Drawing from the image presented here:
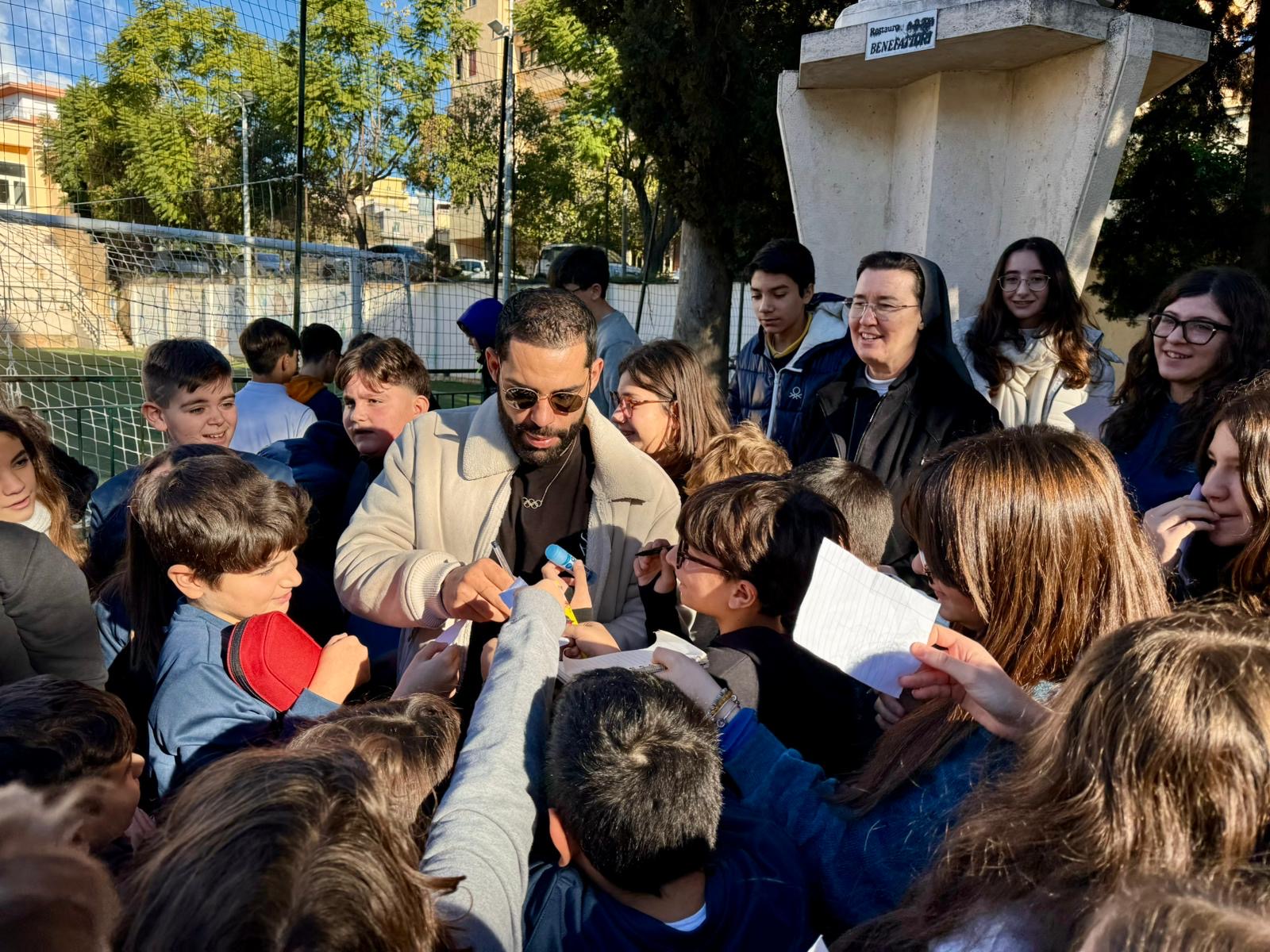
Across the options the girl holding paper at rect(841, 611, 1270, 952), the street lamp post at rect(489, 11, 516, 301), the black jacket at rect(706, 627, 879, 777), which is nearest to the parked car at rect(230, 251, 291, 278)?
the street lamp post at rect(489, 11, 516, 301)

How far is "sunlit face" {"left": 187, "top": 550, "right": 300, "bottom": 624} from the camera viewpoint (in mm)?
2420

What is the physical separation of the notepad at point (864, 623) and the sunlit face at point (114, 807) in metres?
1.24

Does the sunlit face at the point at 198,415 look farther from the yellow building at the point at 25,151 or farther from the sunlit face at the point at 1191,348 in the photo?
the yellow building at the point at 25,151

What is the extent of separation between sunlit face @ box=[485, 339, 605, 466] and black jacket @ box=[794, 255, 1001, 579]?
52.7 inches

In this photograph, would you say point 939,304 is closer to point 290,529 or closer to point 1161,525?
point 1161,525

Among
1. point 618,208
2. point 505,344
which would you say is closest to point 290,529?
point 505,344

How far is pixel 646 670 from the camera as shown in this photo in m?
1.84

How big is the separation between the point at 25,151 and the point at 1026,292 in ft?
37.1

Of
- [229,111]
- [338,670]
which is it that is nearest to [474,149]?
[229,111]

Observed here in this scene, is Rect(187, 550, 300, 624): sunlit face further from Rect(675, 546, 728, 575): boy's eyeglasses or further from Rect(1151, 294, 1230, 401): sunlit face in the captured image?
Rect(1151, 294, 1230, 401): sunlit face

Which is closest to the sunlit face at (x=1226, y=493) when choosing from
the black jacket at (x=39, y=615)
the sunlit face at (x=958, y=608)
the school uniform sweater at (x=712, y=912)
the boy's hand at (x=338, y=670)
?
the sunlit face at (x=958, y=608)

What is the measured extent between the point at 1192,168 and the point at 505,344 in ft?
30.0

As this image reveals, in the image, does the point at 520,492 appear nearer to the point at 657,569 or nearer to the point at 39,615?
the point at 657,569

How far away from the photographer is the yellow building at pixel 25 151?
9.10m
